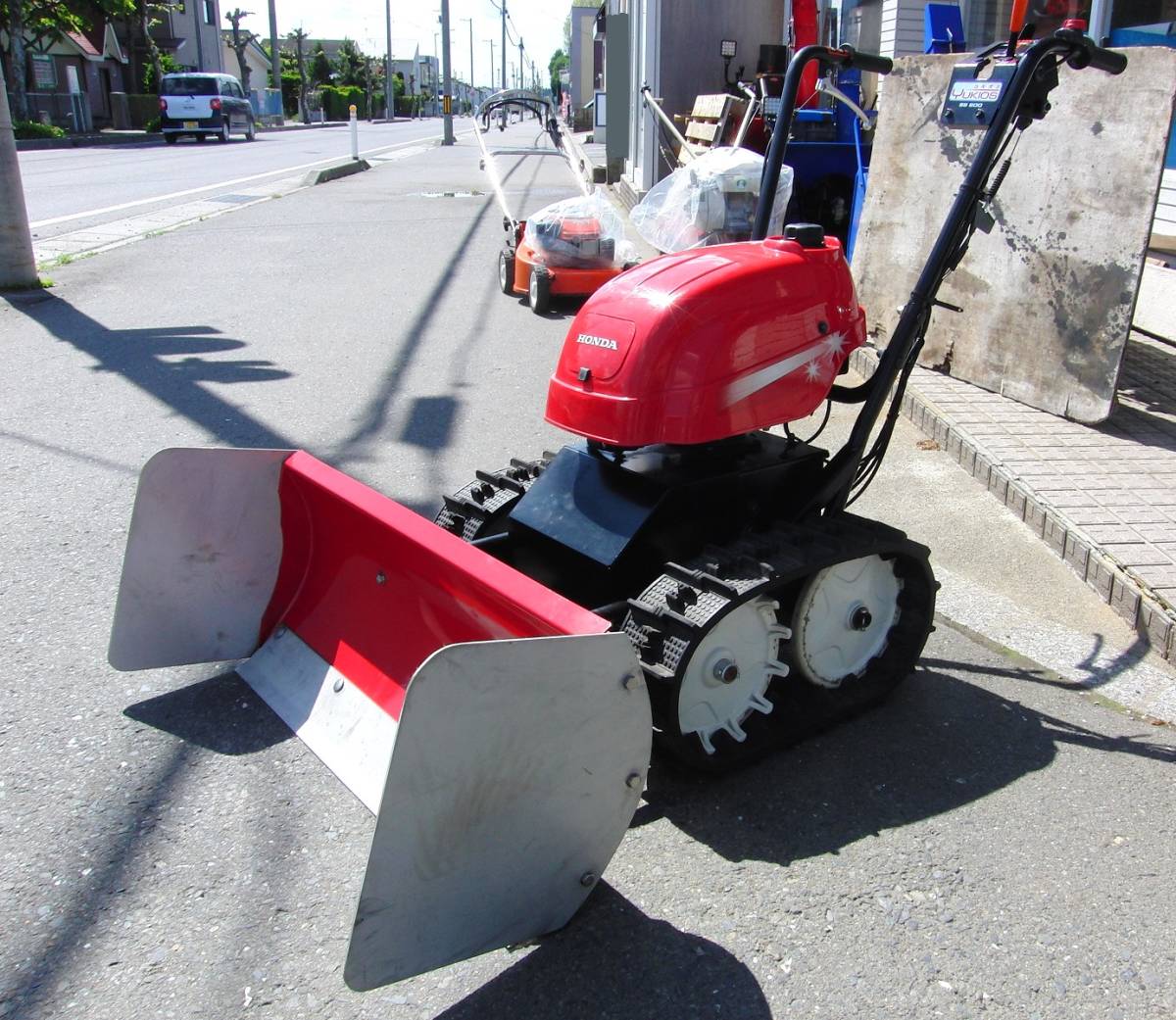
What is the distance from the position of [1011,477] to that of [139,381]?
506 cm

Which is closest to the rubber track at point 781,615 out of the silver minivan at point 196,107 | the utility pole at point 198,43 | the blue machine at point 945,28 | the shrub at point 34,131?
the blue machine at point 945,28

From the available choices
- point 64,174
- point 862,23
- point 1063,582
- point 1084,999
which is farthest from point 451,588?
point 64,174

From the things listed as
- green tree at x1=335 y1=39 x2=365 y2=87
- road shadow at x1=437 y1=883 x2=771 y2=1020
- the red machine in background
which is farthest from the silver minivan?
green tree at x1=335 y1=39 x2=365 y2=87

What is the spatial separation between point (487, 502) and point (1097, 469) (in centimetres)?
305

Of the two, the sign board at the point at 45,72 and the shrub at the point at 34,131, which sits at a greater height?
the sign board at the point at 45,72

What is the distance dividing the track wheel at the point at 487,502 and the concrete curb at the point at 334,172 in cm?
1767

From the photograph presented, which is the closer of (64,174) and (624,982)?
(624,982)

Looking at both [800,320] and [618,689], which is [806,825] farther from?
[800,320]

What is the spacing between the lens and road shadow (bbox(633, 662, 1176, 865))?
2744 millimetres

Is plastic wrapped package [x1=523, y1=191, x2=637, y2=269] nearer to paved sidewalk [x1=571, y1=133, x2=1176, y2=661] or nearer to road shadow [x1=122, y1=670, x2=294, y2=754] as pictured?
paved sidewalk [x1=571, y1=133, x2=1176, y2=661]

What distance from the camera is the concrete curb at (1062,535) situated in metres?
3.73

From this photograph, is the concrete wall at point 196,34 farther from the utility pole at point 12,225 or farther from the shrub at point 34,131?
the utility pole at point 12,225

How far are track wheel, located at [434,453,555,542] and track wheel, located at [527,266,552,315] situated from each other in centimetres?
548

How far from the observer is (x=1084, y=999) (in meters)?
2.21
